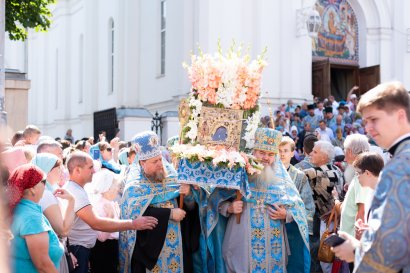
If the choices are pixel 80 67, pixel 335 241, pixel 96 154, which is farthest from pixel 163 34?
pixel 335 241

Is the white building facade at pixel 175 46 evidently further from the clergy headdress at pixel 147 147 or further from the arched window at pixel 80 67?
the clergy headdress at pixel 147 147

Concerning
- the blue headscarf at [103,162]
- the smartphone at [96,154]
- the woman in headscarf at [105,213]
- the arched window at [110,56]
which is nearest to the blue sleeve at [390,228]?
the woman in headscarf at [105,213]

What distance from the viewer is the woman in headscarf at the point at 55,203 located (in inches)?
208

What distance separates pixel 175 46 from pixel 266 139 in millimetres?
15011

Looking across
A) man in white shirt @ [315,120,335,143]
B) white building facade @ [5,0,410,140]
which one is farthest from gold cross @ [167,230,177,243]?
white building facade @ [5,0,410,140]

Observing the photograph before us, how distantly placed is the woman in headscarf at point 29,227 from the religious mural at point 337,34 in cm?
1883

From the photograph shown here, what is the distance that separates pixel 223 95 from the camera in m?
6.51

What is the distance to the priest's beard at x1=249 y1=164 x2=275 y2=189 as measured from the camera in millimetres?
6724

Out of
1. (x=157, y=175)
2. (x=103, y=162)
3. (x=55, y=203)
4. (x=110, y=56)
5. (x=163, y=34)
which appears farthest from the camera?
(x=110, y=56)

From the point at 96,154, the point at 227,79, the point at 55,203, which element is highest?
the point at 227,79

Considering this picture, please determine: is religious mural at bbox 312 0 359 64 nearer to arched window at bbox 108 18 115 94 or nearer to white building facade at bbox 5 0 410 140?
white building facade at bbox 5 0 410 140

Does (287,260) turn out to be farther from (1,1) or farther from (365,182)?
(1,1)

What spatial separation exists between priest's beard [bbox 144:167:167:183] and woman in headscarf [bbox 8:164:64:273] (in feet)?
6.44

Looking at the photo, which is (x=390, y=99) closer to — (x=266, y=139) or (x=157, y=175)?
(x=266, y=139)
